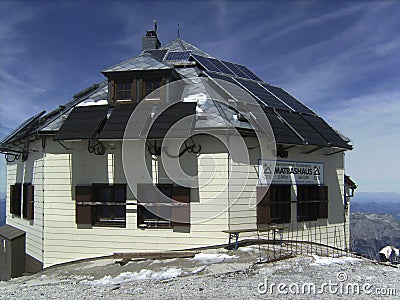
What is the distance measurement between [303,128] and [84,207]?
8738 mm

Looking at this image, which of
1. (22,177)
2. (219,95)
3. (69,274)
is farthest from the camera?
(22,177)

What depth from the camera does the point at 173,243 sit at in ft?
47.1

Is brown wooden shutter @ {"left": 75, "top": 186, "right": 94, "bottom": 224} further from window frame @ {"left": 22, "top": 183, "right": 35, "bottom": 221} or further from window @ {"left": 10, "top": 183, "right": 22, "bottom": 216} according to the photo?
window @ {"left": 10, "top": 183, "right": 22, "bottom": 216}

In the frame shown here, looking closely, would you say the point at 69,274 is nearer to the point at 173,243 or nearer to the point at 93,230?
the point at 93,230

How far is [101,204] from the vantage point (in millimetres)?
14758

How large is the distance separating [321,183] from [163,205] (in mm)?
6861

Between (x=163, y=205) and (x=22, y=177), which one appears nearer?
(x=163, y=205)

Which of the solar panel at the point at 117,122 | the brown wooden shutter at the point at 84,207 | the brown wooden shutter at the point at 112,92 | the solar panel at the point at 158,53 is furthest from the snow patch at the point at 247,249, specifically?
the solar panel at the point at 158,53

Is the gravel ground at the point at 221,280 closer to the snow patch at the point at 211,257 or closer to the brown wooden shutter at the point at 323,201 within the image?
the snow patch at the point at 211,257

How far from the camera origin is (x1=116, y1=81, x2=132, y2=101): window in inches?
617

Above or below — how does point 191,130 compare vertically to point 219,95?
below

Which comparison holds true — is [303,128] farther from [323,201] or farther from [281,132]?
[323,201]

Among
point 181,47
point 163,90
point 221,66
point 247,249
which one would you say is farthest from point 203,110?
point 181,47

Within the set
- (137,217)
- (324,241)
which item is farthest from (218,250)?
(324,241)
